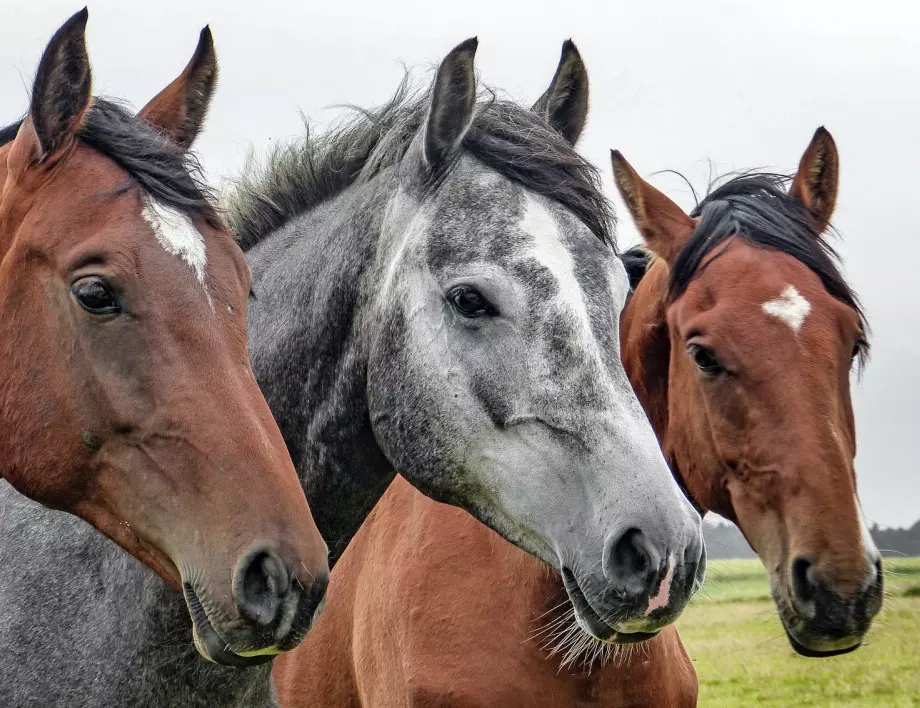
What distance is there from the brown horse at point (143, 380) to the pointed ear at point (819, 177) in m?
3.42

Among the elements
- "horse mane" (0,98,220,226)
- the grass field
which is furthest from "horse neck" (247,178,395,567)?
the grass field

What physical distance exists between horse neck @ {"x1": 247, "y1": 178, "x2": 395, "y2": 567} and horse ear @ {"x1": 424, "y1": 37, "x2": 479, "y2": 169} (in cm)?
34

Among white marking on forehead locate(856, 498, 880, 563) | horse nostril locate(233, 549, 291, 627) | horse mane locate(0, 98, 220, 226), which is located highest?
horse mane locate(0, 98, 220, 226)

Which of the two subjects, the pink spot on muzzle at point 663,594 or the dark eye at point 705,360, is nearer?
the pink spot on muzzle at point 663,594

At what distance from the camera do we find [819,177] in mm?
5789

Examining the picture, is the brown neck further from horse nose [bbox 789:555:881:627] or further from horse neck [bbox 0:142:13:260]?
horse neck [bbox 0:142:13:260]

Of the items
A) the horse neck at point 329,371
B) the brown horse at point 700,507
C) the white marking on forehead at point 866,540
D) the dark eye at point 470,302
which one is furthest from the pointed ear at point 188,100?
the white marking on forehead at point 866,540

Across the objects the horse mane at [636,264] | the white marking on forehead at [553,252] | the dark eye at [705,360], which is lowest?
the horse mane at [636,264]

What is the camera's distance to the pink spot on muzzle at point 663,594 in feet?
10.5

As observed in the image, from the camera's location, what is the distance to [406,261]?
13.2 ft

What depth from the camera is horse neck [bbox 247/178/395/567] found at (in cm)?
412

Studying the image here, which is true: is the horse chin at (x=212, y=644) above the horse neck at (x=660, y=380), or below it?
above

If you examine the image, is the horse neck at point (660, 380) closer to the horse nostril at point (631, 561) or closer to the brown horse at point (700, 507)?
the brown horse at point (700, 507)

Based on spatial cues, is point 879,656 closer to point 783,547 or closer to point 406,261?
point 783,547
